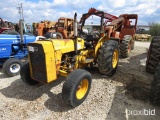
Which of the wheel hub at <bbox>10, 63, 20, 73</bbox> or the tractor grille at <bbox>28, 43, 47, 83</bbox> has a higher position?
the tractor grille at <bbox>28, 43, 47, 83</bbox>

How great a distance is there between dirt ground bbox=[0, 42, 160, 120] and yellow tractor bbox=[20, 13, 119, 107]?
0.93 feet

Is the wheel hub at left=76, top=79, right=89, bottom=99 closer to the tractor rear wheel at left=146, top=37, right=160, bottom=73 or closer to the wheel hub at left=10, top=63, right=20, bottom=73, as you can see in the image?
the tractor rear wheel at left=146, top=37, right=160, bottom=73

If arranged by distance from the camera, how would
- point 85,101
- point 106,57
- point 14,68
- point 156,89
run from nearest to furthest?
point 156,89 < point 85,101 < point 106,57 < point 14,68

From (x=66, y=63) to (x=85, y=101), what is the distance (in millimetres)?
1166

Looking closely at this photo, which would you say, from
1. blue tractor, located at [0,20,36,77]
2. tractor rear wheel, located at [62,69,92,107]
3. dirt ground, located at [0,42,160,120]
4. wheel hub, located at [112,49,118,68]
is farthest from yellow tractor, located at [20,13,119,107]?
blue tractor, located at [0,20,36,77]

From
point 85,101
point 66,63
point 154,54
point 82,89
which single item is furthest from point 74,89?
point 154,54

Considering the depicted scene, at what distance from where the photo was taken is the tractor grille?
3590mm

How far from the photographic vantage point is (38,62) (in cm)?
375

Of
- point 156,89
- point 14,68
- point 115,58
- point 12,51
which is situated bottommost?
point 14,68

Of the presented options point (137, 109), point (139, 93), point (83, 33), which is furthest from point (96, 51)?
point (137, 109)

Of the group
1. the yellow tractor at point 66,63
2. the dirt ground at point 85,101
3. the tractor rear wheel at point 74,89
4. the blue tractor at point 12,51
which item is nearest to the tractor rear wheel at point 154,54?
the dirt ground at point 85,101

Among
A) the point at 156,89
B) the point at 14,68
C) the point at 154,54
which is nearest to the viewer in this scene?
the point at 156,89

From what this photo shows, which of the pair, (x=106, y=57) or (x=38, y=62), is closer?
(x=38, y=62)

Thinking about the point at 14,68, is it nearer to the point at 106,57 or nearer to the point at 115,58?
the point at 106,57
